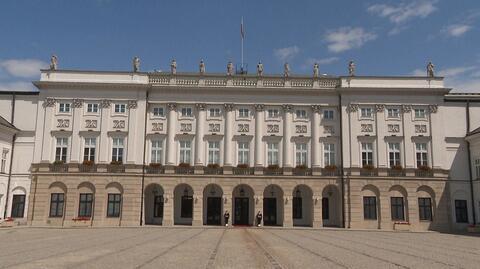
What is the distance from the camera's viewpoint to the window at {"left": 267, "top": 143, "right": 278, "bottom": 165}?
4822 cm

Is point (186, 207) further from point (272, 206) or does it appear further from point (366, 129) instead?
point (366, 129)

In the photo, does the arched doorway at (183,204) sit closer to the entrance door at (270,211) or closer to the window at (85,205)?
the entrance door at (270,211)

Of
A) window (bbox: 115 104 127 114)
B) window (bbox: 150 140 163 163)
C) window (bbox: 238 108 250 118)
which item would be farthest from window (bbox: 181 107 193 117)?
window (bbox: 115 104 127 114)

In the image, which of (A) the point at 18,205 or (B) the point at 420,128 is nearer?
(A) the point at 18,205

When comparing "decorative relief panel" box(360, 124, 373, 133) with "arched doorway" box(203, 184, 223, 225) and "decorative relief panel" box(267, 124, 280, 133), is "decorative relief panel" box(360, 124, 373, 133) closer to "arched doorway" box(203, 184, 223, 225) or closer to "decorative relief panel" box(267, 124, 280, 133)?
"decorative relief panel" box(267, 124, 280, 133)

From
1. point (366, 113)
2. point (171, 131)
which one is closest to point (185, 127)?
point (171, 131)

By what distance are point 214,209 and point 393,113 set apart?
21.3 metres

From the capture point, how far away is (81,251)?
21047mm

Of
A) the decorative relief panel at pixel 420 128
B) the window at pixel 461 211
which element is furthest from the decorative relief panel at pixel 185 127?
the window at pixel 461 211

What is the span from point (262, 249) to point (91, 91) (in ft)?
105

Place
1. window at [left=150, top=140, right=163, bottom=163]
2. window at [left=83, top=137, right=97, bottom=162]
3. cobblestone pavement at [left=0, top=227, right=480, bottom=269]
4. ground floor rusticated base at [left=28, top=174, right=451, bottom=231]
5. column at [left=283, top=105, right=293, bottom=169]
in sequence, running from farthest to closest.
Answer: window at [left=150, top=140, right=163, bottom=163] → column at [left=283, top=105, right=293, bottom=169] → window at [left=83, top=137, right=97, bottom=162] → ground floor rusticated base at [left=28, top=174, right=451, bottom=231] → cobblestone pavement at [left=0, top=227, right=480, bottom=269]

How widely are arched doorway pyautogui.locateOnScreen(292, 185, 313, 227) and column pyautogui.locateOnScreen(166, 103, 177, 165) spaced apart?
13.3 meters

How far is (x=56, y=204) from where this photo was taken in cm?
4634

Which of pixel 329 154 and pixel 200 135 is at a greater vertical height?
pixel 200 135
